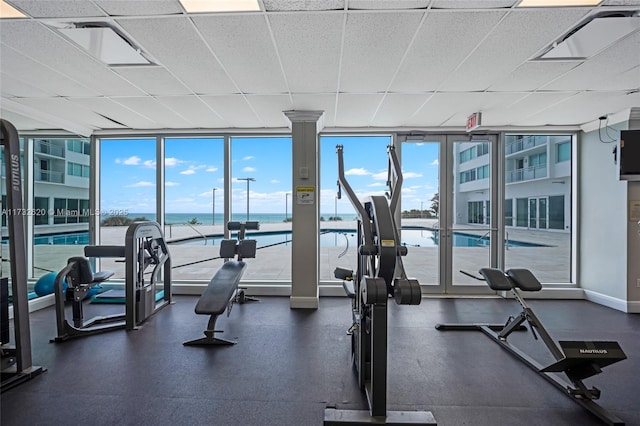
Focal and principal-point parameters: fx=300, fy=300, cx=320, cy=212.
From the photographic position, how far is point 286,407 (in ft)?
6.73

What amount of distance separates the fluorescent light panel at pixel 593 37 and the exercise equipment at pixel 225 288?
12.0 feet

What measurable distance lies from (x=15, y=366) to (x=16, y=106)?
3192 mm

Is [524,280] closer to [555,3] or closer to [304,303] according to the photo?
[555,3]

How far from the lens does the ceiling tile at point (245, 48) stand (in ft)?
6.93

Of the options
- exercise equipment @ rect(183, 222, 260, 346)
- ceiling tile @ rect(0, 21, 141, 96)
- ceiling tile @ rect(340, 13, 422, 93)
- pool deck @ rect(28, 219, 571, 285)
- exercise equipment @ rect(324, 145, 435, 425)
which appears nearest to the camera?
exercise equipment @ rect(324, 145, 435, 425)

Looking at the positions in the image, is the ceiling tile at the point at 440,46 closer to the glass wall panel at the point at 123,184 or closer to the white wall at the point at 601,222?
the white wall at the point at 601,222

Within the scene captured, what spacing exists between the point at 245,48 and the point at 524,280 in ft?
10.7

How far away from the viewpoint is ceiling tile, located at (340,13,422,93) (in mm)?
2059

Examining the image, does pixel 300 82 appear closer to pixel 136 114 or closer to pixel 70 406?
pixel 136 114

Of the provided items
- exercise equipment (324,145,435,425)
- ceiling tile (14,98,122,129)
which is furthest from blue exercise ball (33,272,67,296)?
exercise equipment (324,145,435,425)

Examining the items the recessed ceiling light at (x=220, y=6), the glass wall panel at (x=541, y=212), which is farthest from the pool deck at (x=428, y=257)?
the recessed ceiling light at (x=220, y=6)

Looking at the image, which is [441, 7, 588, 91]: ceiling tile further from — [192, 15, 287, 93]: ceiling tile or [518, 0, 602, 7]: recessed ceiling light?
[192, 15, 287, 93]: ceiling tile

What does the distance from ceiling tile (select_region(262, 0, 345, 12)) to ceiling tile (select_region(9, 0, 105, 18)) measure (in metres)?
1.14

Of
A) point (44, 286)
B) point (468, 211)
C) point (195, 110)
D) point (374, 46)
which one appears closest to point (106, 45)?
point (195, 110)
